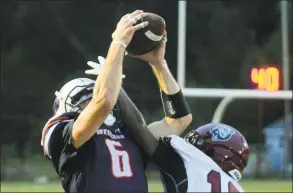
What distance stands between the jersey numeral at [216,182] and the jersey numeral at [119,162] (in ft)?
0.98

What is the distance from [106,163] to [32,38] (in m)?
18.7

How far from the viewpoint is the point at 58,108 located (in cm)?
302

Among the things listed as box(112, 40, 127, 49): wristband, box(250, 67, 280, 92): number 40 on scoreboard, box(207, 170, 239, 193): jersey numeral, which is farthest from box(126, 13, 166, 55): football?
Result: box(250, 67, 280, 92): number 40 on scoreboard

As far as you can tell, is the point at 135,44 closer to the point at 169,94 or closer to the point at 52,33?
the point at 169,94

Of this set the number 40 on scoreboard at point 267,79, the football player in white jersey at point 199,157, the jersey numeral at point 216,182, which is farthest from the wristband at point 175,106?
the number 40 on scoreboard at point 267,79

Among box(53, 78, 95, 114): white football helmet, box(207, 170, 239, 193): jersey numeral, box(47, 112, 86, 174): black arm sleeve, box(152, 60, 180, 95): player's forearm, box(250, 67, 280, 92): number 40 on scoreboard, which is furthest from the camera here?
box(250, 67, 280, 92): number 40 on scoreboard

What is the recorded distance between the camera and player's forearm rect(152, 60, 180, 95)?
3.23m

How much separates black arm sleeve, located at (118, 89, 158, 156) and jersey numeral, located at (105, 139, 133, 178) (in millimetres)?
77

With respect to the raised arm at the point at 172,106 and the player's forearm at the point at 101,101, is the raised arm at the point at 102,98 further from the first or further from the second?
the raised arm at the point at 172,106

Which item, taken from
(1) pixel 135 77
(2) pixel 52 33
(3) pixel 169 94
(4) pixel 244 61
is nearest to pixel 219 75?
(4) pixel 244 61

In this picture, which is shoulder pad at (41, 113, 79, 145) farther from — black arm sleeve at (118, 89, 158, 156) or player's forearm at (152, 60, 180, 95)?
player's forearm at (152, 60, 180, 95)

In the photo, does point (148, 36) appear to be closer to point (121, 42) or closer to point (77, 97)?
point (121, 42)

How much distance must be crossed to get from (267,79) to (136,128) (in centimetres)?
1129

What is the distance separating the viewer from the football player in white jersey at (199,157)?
2.74 m
